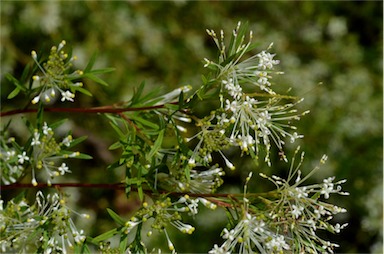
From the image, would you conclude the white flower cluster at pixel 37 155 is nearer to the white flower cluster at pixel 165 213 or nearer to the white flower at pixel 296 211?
the white flower cluster at pixel 165 213

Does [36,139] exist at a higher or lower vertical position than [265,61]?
lower

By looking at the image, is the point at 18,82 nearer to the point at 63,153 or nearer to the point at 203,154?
the point at 63,153

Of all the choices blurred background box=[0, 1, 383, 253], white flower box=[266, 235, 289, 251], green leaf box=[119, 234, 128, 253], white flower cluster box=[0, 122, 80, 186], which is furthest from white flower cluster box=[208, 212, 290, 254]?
blurred background box=[0, 1, 383, 253]

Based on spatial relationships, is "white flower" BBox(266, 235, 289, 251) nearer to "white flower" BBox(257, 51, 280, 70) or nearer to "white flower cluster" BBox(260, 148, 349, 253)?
"white flower cluster" BBox(260, 148, 349, 253)

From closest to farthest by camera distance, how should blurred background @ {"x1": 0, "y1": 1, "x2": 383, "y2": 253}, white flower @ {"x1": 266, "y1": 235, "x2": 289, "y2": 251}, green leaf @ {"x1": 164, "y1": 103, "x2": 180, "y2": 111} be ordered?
white flower @ {"x1": 266, "y1": 235, "x2": 289, "y2": 251}
green leaf @ {"x1": 164, "y1": 103, "x2": 180, "y2": 111}
blurred background @ {"x1": 0, "y1": 1, "x2": 383, "y2": 253}

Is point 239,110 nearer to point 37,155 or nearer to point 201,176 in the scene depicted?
point 201,176

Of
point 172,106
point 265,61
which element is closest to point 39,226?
point 172,106

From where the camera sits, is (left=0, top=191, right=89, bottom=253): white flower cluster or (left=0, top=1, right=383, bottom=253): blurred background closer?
(left=0, top=191, right=89, bottom=253): white flower cluster

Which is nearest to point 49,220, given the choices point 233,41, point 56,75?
point 56,75
